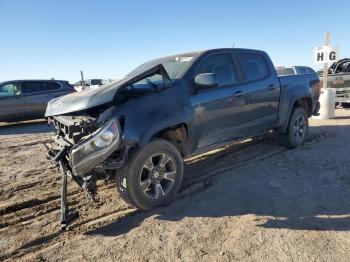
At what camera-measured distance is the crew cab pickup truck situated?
3775mm

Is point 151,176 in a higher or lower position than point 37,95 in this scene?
lower

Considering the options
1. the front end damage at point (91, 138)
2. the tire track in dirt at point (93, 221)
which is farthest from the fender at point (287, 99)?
the front end damage at point (91, 138)

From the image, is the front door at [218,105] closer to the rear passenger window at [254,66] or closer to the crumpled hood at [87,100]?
the rear passenger window at [254,66]

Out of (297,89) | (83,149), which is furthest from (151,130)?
(297,89)

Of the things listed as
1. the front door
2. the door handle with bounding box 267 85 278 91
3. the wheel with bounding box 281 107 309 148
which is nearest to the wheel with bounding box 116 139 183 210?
the front door

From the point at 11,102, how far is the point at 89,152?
385 inches

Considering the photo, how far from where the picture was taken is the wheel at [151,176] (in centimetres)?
387

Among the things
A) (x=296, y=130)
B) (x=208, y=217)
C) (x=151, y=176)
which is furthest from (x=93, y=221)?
(x=296, y=130)

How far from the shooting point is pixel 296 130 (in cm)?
689

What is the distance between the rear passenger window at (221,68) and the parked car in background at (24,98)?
915 centimetres

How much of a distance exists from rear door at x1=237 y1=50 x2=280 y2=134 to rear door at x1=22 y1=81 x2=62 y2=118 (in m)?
9.06

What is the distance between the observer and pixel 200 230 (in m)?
3.62

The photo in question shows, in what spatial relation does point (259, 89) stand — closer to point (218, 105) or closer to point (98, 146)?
point (218, 105)

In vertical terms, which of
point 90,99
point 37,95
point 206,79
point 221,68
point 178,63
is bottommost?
point 37,95
